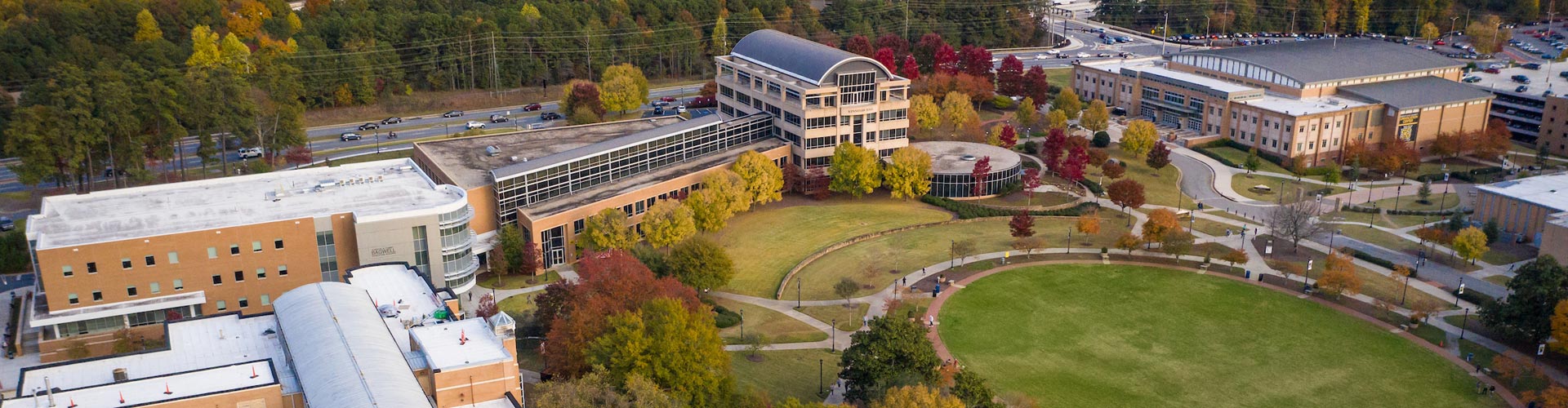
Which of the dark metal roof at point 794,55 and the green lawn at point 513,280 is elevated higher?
the dark metal roof at point 794,55

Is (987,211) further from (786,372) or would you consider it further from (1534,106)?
(1534,106)

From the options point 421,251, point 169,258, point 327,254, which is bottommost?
point 421,251

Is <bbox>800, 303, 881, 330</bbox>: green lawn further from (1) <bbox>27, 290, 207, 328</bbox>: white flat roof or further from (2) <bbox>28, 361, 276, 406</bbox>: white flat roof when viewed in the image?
(1) <bbox>27, 290, 207, 328</bbox>: white flat roof

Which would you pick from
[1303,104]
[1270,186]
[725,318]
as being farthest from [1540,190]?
[725,318]

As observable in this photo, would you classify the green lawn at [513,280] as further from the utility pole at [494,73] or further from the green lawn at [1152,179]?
the utility pole at [494,73]

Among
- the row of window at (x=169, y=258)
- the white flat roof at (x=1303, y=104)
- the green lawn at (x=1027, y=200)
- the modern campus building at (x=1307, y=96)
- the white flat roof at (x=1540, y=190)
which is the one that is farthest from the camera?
the modern campus building at (x=1307, y=96)

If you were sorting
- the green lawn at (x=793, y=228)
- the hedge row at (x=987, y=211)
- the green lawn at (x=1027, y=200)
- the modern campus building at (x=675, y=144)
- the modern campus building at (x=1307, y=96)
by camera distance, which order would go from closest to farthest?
the green lawn at (x=793, y=228), the modern campus building at (x=675, y=144), the hedge row at (x=987, y=211), the green lawn at (x=1027, y=200), the modern campus building at (x=1307, y=96)

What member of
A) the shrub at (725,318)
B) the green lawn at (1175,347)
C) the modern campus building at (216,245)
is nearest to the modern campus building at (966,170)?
the green lawn at (1175,347)
